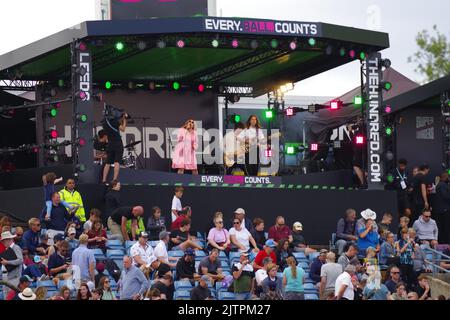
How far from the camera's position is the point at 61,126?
107 feet

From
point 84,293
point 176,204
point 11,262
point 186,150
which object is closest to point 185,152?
point 186,150

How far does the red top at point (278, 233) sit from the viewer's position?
26.3m

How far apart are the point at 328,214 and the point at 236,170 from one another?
3282 millimetres

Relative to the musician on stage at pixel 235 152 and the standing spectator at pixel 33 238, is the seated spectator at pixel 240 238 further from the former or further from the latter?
the musician on stage at pixel 235 152

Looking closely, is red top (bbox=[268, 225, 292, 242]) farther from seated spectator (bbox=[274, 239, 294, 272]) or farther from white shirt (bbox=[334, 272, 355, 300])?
white shirt (bbox=[334, 272, 355, 300])

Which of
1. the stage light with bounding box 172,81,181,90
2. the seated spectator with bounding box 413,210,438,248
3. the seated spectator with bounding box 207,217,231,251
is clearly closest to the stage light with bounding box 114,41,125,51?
the seated spectator with bounding box 207,217,231,251

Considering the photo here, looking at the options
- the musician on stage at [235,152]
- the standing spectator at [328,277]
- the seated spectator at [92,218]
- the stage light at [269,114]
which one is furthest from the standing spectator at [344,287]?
the stage light at [269,114]

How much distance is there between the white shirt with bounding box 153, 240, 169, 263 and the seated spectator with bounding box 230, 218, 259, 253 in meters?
1.99

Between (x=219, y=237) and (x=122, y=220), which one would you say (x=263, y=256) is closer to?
(x=219, y=237)

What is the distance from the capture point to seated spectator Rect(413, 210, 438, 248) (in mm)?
28141

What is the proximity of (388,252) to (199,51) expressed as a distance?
20.6 ft

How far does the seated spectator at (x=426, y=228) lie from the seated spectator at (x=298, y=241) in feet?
8.44

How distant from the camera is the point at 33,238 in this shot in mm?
23984
